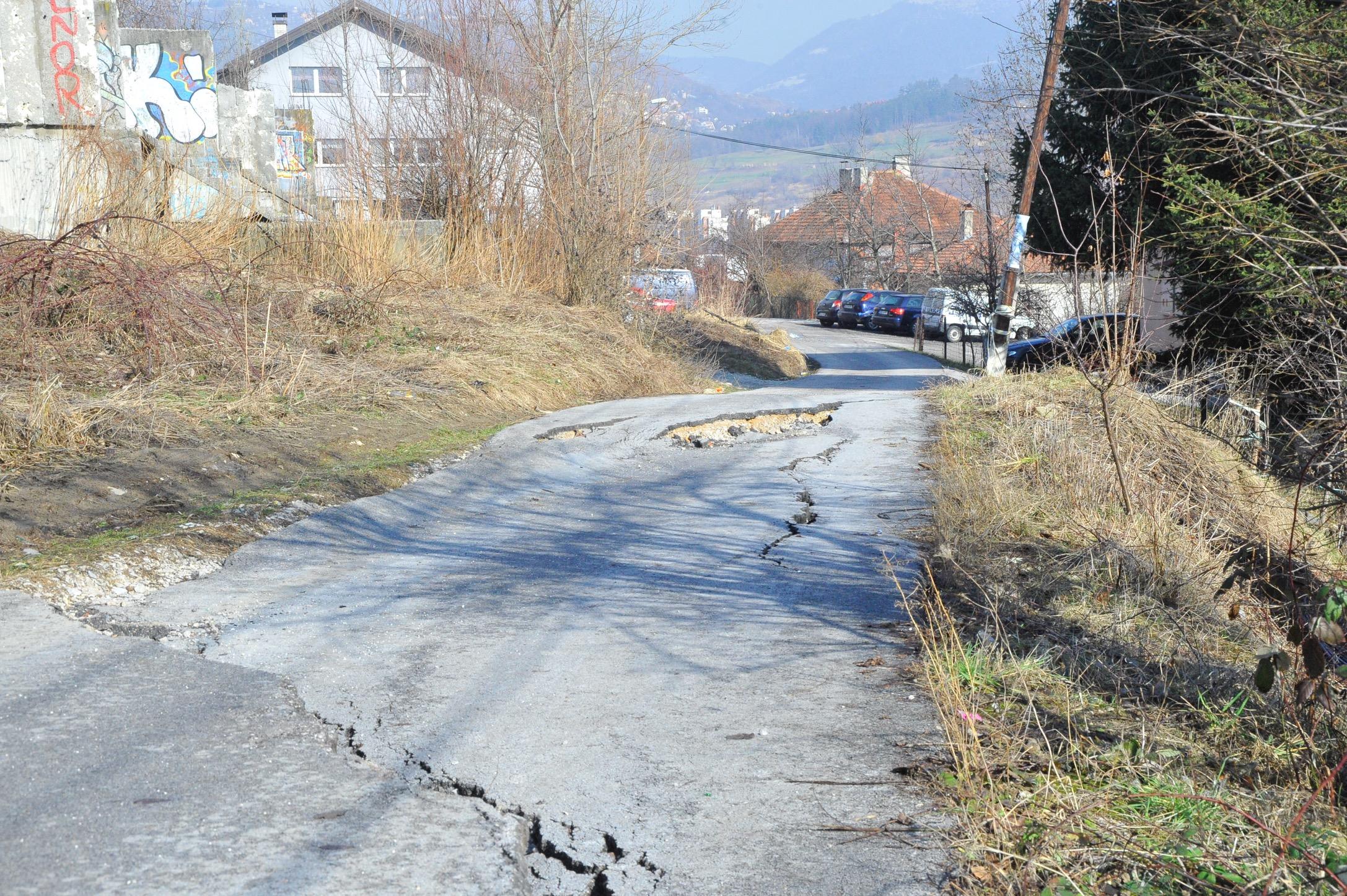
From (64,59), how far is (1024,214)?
13.5 m

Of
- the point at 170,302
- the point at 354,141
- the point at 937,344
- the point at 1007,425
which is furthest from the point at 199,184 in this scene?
the point at 937,344

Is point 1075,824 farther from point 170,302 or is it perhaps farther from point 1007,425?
point 170,302

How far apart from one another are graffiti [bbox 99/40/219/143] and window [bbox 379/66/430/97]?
2717mm

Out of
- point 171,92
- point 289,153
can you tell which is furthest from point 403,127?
point 289,153

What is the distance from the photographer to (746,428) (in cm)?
1138

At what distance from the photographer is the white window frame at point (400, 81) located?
58.2 feet

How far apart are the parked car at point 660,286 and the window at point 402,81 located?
4533 millimetres

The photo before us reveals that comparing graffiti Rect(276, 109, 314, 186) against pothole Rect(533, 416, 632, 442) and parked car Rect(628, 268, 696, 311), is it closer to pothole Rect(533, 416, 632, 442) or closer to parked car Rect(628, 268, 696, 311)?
parked car Rect(628, 268, 696, 311)

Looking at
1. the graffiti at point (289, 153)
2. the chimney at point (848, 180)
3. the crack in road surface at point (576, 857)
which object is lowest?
the crack in road surface at point (576, 857)

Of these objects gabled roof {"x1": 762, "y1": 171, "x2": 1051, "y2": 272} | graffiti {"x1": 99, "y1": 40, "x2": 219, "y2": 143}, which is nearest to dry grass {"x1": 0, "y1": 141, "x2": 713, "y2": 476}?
graffiti {"x1": 99, "y1": 40, "x2": 219, "y2": 143}

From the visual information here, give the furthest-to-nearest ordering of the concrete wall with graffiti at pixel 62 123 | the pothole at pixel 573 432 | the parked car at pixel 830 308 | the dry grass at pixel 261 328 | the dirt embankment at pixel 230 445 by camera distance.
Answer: the parked car at pixel 830 308, the concrete wall with graffiti at pixel 62 123, the pothole at pixel 573 432, the dry grass at pixel 261 328, the dirt embankment at pixel 230 445

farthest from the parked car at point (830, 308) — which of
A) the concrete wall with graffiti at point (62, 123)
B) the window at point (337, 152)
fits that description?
the concrete wall with graffiti at point (62, 123)

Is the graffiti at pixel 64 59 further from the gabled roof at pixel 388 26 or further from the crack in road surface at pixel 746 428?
the crack in road surface at pixel 746 428

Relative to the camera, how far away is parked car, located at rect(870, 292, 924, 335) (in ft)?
151
